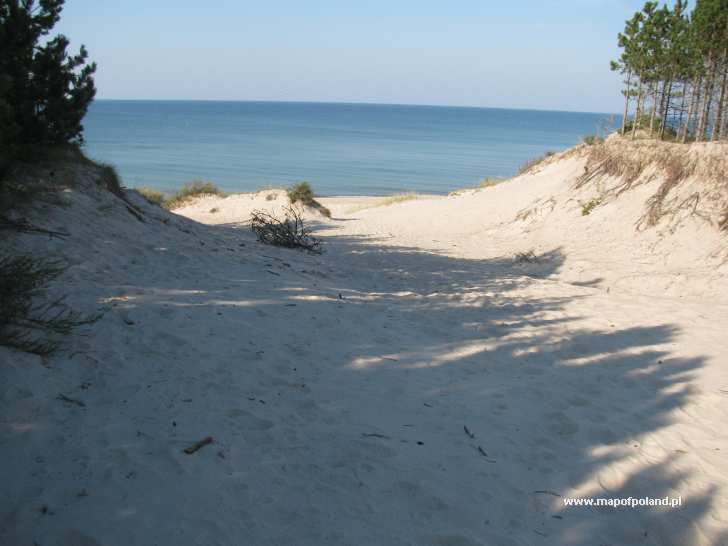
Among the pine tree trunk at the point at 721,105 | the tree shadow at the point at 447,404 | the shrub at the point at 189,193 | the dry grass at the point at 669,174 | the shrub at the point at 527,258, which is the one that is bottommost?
the shrub at the point at 527,258

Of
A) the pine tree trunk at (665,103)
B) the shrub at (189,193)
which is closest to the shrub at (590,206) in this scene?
the shrub at (189,193)

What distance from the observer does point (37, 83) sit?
309 inches

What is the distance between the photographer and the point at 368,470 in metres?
3.33

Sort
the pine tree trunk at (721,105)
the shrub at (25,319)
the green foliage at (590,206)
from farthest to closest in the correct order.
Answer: the pine tree trunk at (721,105), the green foliage at (590,206), the shrub at (25,319)

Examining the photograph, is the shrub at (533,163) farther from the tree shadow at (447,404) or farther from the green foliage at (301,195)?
the tree shadow at (447,404)

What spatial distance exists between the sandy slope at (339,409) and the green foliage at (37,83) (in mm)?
1378

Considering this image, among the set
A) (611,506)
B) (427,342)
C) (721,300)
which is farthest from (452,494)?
(721,300)

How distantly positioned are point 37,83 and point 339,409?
7151 millimetres

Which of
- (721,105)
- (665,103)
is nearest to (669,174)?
(721,105)

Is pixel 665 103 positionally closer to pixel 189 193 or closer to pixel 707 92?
pixel 707 92

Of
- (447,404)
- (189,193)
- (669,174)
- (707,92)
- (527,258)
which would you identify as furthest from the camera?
(707,92)

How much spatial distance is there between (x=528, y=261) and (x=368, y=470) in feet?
33.4

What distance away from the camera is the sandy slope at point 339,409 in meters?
2.87

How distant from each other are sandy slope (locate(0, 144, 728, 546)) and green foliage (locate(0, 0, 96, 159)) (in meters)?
1.38
